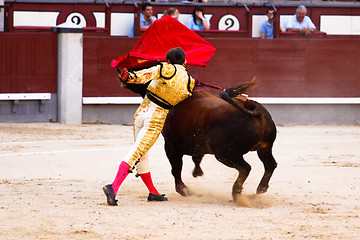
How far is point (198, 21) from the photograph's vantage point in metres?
10.6

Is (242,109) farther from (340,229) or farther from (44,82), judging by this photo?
(44,82)

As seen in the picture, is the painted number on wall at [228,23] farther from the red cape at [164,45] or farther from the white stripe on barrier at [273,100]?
the red cape at [164,45]

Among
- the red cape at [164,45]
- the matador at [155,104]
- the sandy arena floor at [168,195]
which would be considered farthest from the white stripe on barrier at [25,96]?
the matador at [155,104]

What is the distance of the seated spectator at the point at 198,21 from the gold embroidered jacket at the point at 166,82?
18.6 feet

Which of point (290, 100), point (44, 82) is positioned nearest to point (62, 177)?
point (44, 82)

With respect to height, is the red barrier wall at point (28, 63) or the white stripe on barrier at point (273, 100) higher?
the red barrier wall at point (28, 63)

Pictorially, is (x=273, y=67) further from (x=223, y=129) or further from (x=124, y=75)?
(x=124, y=75)

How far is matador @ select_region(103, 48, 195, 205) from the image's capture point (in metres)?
4.72

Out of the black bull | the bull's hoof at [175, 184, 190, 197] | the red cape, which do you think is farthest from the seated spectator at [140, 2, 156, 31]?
the bull's hoof at [175, 184, 190, 197]

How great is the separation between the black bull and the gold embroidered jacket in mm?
109

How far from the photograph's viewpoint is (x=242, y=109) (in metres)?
4.74

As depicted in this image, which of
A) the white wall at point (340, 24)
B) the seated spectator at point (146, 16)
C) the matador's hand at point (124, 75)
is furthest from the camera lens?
the white wall at point (340, 24)

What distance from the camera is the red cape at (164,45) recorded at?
513cm

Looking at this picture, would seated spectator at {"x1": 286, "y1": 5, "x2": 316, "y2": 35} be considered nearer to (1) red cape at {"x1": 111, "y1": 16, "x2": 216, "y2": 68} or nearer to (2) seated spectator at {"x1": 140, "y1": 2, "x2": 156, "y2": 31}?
(2) seated spectator at {"x1": 140, "y1": 2, "x2": 156, "y2": 31}
